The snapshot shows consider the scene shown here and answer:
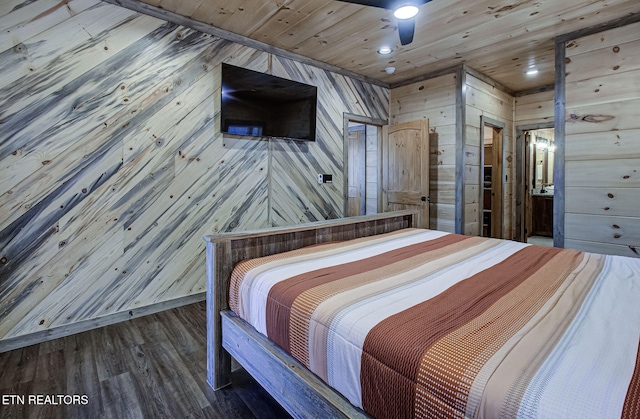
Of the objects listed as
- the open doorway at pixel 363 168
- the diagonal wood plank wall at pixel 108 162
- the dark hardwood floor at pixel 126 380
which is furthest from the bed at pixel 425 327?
the open doorway at pixel 363 168

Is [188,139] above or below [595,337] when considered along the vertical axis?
above

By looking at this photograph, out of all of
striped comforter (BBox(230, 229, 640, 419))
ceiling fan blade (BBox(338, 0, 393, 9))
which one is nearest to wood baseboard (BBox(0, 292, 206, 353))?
striped comforter (BBox(230, 229, 640, 419))

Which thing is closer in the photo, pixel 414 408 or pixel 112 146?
pixel 414 408

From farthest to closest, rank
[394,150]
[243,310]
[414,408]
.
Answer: [394,150] → [243,310] → [414,408]

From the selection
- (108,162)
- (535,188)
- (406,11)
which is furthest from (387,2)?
(535,188)

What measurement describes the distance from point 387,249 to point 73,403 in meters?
1.95

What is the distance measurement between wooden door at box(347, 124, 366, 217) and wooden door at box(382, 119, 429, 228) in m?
0.96

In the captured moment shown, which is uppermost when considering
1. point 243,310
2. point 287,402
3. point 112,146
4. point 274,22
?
point 274,22

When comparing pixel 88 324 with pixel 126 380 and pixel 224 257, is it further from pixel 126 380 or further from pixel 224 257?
pixel 224 257

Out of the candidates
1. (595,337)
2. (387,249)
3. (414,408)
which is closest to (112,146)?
(387,249)

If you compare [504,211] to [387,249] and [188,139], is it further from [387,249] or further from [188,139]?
[188,139]

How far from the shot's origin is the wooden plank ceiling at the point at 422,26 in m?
2.74

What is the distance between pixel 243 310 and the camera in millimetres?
1590

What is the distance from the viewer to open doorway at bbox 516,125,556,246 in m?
5.55
